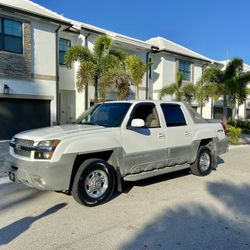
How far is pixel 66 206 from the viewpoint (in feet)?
17.2

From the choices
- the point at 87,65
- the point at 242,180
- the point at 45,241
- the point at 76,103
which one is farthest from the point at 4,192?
the point at 76,103

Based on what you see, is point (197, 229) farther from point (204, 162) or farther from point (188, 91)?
point (188, 91)

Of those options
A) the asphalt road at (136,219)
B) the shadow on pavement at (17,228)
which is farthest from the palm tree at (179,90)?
the shadow on pavement at (17,228)

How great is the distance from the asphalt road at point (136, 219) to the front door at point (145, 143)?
0.60 meters

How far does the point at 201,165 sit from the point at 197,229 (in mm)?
3625

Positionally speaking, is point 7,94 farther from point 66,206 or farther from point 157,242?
point 157,242

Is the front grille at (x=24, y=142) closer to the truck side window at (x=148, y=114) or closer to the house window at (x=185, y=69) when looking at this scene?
the truck side window at (x=148, y=114)

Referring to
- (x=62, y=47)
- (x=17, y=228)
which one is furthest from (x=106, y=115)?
(x=62, y=47)

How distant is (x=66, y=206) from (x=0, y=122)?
10.1m

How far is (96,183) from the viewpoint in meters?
5.37

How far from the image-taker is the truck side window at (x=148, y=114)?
6.32 metres

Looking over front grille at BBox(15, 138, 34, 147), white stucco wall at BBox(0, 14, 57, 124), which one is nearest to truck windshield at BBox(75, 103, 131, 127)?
front grille at BBox(15, 138, 34, 147)

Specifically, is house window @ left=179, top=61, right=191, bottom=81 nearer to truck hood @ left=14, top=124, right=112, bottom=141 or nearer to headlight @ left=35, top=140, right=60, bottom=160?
truck hood @ left=14, top=124, right=112, bottom=141

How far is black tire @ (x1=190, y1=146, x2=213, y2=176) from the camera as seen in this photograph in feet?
25.0
